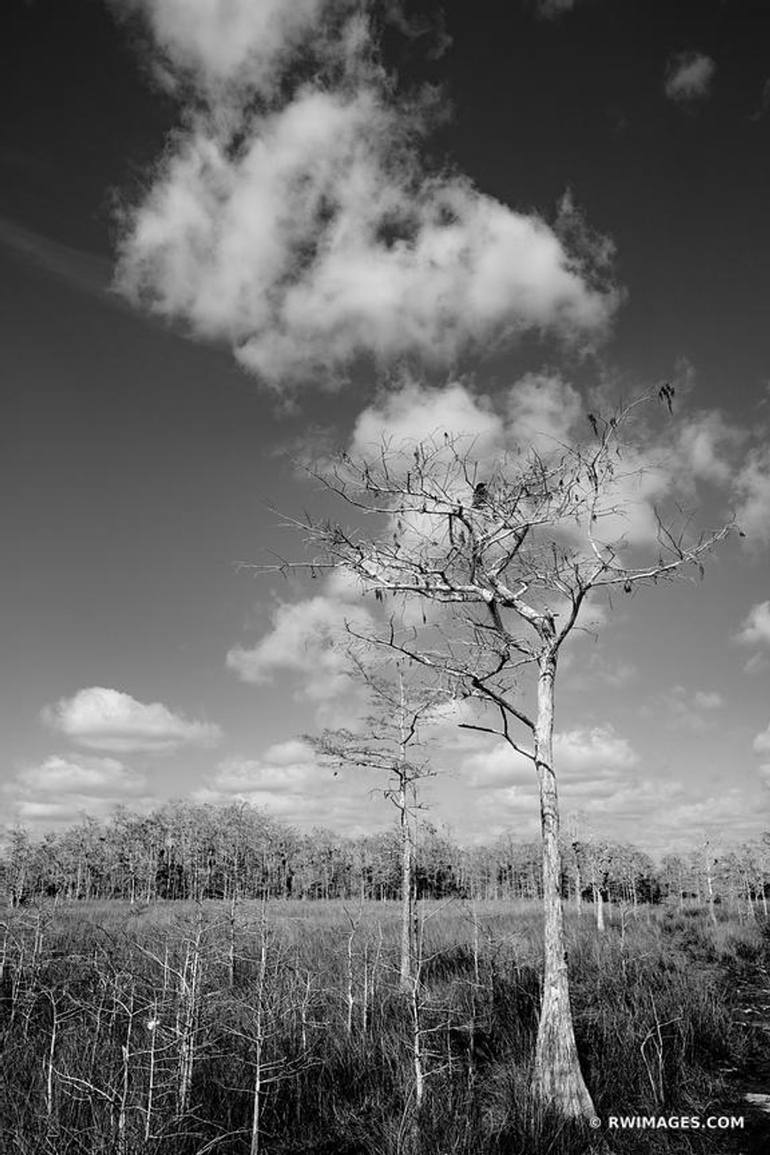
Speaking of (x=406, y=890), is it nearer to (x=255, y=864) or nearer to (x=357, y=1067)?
(x=357, y=1067)

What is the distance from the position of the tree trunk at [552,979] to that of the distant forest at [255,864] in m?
56.3

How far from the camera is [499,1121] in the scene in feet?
20.1

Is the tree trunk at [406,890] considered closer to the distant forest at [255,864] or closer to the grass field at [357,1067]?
the grass field at [357,1067]

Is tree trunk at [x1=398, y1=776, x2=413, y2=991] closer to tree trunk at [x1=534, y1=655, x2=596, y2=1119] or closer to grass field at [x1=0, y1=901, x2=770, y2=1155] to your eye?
grass field at [x1=0, y1=901, x2=770, y2=1155]

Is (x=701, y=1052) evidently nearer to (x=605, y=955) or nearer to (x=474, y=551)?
(x=474, y=551)

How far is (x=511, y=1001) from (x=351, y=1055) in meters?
4.05

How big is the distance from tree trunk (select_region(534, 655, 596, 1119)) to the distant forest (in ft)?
185

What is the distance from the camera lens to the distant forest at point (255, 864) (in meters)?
68.8

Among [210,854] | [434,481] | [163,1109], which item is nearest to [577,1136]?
[163,1109]

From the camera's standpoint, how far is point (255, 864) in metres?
77.1

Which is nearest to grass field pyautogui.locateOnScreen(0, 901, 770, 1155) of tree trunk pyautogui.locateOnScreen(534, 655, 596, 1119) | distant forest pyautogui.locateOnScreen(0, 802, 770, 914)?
tree trunk pyautogui.locateOnScreen(534, 655, 596, 1119)

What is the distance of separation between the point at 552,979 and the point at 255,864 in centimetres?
7837

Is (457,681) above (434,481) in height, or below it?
below

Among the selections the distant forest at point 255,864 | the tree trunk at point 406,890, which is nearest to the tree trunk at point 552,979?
the tree trunk at point 406,890
